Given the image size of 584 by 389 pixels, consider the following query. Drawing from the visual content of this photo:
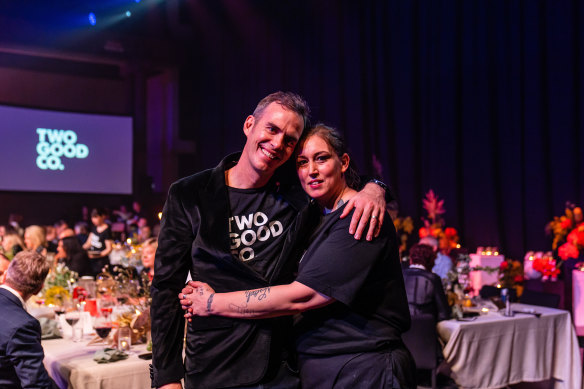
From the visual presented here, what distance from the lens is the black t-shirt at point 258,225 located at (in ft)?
5.73

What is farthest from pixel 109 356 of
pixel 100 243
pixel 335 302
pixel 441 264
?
pixel 100 243

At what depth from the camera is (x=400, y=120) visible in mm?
8258

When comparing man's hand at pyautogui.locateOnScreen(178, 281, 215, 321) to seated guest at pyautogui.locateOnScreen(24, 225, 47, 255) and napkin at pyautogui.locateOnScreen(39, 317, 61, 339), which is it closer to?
napkin at pyautogui.locateOnScreen(39, 317, 61, 339)

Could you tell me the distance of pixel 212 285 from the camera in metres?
1.71

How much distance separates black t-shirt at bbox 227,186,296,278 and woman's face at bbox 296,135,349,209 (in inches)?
3.8

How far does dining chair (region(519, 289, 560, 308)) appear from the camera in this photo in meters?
4.80

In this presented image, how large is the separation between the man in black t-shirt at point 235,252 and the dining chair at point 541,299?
363cm

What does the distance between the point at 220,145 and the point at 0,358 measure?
9585mm

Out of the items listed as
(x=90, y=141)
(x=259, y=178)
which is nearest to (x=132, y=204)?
(x=90, y=141)

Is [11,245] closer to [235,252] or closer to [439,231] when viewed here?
[439,231]

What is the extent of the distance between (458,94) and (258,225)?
6.35 meters

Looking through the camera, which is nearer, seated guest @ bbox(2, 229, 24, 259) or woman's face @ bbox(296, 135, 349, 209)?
woman's face @ bbox(296, 135, 349, 209)

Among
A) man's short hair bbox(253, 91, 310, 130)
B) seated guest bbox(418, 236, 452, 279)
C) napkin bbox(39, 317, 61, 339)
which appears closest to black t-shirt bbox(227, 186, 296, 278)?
man's short hair bbox(253, 91, 310, 130)

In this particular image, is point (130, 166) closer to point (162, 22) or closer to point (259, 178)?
point (162, 22)
